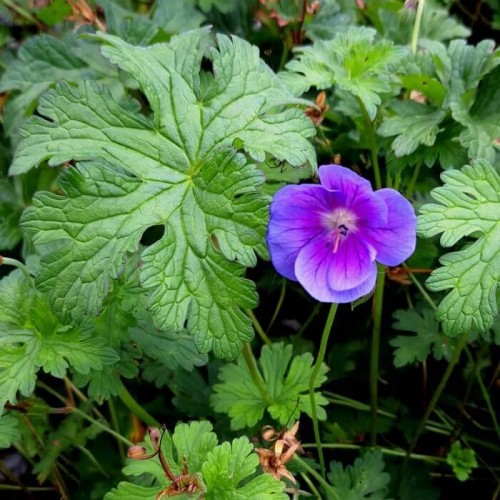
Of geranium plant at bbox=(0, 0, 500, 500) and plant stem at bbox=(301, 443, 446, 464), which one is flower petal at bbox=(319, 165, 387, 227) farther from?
plant stem at bbox=(301, 443, 446, 464)

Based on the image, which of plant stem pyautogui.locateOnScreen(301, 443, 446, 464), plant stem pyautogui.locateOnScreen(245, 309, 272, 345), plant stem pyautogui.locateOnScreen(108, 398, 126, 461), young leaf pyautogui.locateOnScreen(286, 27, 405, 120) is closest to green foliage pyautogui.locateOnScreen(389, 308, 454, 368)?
plant stem pyautogui.locateOnScreen(301, 443, 446, 464)

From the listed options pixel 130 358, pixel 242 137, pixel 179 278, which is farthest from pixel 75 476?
pixel 242 137

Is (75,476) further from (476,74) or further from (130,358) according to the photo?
(476,74)

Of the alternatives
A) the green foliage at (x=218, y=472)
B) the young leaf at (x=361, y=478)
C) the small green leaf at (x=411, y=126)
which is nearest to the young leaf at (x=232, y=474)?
the green foliage at (x=218, y=472)

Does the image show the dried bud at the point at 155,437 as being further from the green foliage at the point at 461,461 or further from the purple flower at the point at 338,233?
the green foliage at the point at 461,461

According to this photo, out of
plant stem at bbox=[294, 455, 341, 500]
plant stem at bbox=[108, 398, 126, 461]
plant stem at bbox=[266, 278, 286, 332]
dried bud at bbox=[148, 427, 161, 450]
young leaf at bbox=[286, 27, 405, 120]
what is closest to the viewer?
dried bud at bbox=[148, 427, 161, 450]
